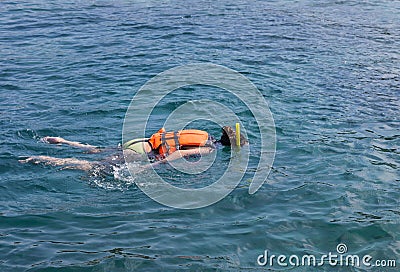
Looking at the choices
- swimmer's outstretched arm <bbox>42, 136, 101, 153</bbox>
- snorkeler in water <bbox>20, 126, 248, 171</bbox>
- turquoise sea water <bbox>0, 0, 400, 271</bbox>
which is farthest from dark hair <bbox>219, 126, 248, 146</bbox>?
swimmer's outstretched arm <bbox>42, 136, 101, 153</bbox>

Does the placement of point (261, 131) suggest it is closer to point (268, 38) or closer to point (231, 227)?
point (231, 227)

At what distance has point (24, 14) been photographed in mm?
20984

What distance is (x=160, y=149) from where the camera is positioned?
9.75 metres

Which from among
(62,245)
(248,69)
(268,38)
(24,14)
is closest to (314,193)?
(62,245)

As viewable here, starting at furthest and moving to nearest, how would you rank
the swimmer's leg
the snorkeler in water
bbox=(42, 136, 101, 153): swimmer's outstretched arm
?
bbox=(42, 136, 101, 153): swimmer's outstretched arm → the snorkeler in water → the swimmer's leg

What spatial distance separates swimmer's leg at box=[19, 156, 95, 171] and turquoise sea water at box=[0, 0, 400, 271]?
15 centimetres

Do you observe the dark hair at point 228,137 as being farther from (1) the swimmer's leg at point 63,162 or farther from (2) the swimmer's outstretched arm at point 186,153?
(1) the swimmer's leg at point 63,162

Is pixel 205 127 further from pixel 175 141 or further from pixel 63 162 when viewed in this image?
pixel 63 162

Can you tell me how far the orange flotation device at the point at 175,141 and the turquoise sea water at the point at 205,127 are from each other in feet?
1.65

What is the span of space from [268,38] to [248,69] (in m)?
3.22

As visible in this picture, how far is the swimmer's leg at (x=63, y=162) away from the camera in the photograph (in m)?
9.54

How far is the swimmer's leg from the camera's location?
9540mm

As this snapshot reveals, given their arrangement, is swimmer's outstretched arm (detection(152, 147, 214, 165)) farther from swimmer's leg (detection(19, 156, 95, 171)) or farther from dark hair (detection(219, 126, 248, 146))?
swimmer's leg (detection(19, 156, 95, 171))

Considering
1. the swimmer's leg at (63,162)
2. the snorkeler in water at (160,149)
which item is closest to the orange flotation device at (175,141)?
the snorkeler in water at (160,149)
